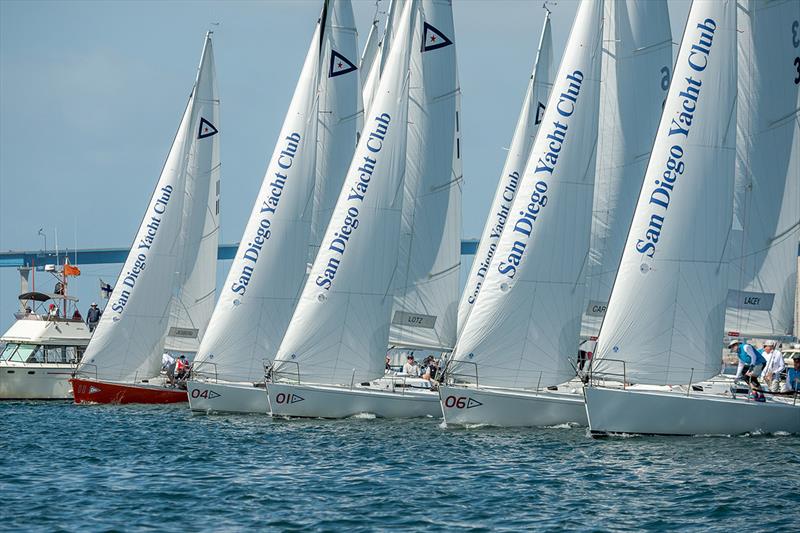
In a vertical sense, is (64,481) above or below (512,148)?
below

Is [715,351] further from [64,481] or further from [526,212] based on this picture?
[64,481]

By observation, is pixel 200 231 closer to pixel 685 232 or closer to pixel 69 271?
pixel 69 271

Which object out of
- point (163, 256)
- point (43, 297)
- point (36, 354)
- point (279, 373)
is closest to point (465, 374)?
point (279, 373)

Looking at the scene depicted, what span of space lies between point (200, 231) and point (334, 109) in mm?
6616

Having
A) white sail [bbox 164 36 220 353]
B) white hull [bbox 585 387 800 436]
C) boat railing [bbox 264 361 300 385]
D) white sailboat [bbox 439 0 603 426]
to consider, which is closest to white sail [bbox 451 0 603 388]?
white sailboat [bbox 439 0 603 426]

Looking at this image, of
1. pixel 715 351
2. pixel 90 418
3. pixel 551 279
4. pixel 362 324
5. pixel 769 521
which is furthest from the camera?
pixel 90 418

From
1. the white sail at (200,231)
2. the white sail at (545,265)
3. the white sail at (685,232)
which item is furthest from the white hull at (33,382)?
the white sail at (685,232)

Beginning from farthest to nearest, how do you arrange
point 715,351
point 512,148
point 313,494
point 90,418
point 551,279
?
point 512,148, point 90,418, point 551,279, point 715,351, point 313,494

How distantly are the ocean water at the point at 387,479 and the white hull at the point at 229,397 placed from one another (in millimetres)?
2749

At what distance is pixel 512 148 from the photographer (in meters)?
37.2

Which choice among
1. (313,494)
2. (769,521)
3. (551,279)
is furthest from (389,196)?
(769,521)

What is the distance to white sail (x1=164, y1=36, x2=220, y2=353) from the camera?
3738cm

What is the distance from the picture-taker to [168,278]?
36906 millimetres

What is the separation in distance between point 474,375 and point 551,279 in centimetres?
257
